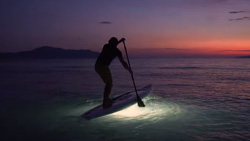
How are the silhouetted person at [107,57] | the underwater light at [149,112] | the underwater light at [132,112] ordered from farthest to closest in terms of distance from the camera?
the underwater light at [132,112] < the underwater light at [149,112] < the silhouetted person at [107,57]

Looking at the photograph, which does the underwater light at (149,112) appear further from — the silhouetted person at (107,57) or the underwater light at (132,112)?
the silhouetted person at (107,57)

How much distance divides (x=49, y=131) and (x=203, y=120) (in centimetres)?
554

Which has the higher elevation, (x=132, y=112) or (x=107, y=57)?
(x=107, y=57)

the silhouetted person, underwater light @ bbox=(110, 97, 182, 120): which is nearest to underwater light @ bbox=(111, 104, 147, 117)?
underwater light @ bbox=(110, 97, 182, 120)

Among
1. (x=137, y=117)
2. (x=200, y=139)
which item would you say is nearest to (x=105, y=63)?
(x=137, y=117)

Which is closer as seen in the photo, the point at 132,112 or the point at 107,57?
the point at 107,57

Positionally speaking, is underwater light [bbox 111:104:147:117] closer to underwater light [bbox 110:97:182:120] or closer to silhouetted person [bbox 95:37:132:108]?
underwater light [bbox 110:97:182:120]

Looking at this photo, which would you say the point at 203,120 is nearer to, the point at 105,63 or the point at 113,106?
the point at 113,106

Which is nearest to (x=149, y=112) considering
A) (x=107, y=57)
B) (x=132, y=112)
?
(x=132, y=112)

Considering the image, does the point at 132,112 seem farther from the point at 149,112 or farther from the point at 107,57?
the point at 107,57

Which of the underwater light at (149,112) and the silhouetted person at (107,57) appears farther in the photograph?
the underwater light at (149,112)

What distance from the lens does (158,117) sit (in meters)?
9.15

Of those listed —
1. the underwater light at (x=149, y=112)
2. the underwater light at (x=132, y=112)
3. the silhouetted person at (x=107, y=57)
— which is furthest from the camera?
the underwater light at (x=132, y=112)

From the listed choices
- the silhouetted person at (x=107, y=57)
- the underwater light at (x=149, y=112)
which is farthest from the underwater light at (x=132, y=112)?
the silhouetted person at (x=107, y=57)
